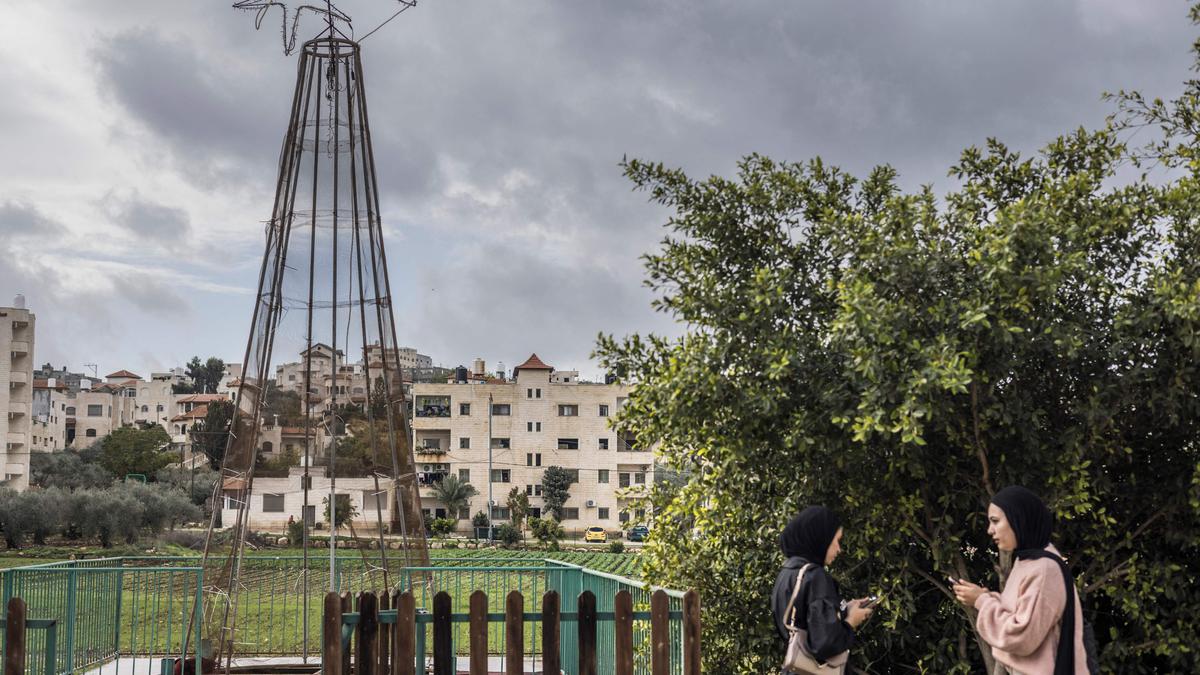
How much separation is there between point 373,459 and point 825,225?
5.87 metres

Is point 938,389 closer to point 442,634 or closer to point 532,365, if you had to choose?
point 442,634

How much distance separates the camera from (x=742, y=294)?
27.2 feet

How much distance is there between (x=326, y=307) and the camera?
1199cm

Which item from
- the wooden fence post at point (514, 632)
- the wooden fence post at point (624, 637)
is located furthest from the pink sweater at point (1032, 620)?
the wooden fence post at point (514, 632)

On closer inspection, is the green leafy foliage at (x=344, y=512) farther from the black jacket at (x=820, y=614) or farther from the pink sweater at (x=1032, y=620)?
the pink sweater at (x=1032, y=620)

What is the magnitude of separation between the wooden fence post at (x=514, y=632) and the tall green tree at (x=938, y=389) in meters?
1.72

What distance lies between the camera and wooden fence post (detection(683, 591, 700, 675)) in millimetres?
7074

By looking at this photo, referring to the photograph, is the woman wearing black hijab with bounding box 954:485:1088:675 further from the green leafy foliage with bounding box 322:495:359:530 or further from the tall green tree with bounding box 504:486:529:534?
the tall green tree with bounding box 504:486:529:534

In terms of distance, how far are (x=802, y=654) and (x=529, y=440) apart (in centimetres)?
7896

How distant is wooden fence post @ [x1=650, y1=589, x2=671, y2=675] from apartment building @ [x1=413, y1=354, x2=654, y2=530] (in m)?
76.0

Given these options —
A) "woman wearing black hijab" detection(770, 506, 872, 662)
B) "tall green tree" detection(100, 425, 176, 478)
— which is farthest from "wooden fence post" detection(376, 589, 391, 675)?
"tall green tree" detection(100, 425, 176, 478)

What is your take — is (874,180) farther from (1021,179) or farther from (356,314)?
(356,314)

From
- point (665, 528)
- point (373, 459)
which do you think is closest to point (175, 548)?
point (373, 459)

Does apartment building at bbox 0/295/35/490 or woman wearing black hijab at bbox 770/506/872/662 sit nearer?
woman wearing black hijab at bbox 770/506/872/662
